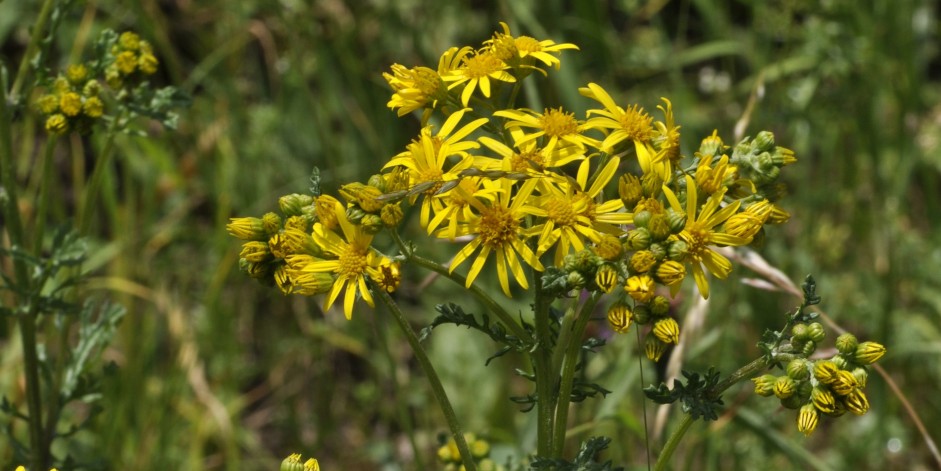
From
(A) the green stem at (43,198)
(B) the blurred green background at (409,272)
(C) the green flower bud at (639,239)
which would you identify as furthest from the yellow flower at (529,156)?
(B) the blurred green background at (409,272)

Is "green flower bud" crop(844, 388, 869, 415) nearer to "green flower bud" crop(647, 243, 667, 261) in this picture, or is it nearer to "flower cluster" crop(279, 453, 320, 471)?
"green flower bud" crop(647, 243, 667, 261)

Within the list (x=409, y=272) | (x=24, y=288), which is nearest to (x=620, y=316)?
(x=24, y=288)

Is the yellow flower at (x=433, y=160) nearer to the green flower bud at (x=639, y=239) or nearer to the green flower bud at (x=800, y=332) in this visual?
the green flower bud at (x=639, y=239)

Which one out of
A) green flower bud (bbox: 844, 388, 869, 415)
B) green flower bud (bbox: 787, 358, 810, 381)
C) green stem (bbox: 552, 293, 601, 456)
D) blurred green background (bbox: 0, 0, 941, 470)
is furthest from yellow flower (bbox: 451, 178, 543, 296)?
blurred green background (bbox: 0, 0, 941, 470)

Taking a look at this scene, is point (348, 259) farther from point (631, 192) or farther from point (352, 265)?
point (631, 192)

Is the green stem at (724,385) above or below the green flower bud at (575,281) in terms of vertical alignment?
below

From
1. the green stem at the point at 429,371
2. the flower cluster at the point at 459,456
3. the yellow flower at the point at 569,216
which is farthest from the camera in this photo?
the flower cluster at the point at 459,456

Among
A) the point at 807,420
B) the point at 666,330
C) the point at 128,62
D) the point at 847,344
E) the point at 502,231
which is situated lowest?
the point at 807,420

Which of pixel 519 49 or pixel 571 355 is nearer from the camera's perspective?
pixel 571 355
